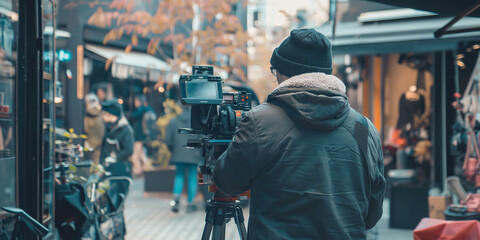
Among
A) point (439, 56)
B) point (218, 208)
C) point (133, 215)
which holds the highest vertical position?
point (439, 56)

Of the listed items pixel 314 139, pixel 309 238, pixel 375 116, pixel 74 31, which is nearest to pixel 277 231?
pixel 309 238

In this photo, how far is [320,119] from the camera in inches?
97.8

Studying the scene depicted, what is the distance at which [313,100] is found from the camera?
98.2 inches

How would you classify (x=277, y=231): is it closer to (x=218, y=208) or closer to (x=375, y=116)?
(x=218, y=208)

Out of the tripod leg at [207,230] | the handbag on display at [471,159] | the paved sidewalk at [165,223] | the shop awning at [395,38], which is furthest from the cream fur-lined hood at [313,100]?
the paved sidewalk at [165,223]

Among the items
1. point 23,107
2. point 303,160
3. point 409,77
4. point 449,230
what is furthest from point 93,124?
point 303,160

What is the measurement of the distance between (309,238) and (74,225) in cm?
309

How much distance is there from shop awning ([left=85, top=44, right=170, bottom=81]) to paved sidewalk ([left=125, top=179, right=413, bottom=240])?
15.2 ft

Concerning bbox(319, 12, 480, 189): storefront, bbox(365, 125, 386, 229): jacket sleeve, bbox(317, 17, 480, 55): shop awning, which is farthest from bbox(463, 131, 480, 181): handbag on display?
bbox(365, 125, 386, 229): jacket sleeve

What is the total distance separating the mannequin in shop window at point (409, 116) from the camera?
10.9 meters

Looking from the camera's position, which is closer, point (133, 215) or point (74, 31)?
point (133, 215)

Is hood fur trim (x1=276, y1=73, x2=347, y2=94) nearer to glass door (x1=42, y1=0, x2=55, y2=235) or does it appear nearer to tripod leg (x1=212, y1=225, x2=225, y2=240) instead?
tripod leg (x1=212, y1=225, x2=225, y2=240)

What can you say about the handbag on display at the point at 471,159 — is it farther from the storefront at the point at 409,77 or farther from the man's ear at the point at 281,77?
the man's ear at the point at 281,77

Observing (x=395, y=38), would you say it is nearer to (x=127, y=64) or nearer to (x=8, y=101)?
(x=8, y=101)
